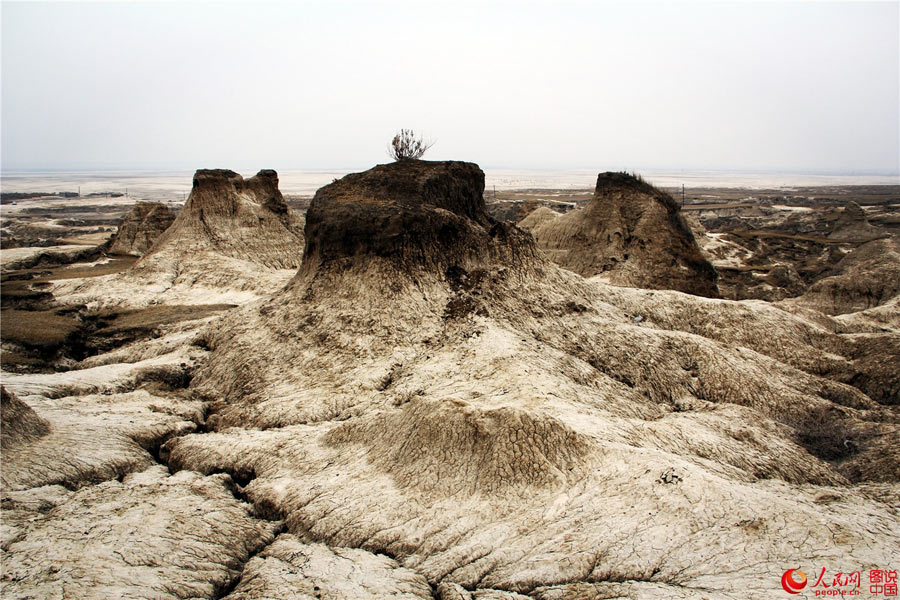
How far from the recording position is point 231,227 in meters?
28.3

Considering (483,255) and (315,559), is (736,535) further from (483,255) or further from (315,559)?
(483,255)

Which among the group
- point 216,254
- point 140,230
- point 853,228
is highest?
point 140,230

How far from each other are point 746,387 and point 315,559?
1022cm

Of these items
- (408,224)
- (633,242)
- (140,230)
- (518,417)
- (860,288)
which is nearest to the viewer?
(518,417)

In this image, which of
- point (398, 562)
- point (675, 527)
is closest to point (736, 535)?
point (675, 527)

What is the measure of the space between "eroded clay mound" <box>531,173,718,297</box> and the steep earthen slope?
20.6 feet

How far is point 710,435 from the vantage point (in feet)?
33.6

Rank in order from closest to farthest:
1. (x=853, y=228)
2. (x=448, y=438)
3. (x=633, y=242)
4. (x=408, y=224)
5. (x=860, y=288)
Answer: (x=448, y=438) → (x=408, y=224) → (x=860, y=288) → (x=633, y=242) → (x=853, y=228)

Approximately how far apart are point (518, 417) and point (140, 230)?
126 ft

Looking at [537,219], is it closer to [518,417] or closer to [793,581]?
[518,417]

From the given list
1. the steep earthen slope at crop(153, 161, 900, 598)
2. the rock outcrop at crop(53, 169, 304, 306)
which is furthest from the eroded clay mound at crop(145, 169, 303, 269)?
the steep earthen slope at crop(153, 161, 900, 598)

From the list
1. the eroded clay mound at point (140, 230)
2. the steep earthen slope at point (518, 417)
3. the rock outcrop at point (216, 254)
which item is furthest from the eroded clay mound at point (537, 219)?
the eroded clay mound at point (140, 230)

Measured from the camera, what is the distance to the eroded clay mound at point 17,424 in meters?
9.99

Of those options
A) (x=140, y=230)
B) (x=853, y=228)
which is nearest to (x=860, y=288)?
(x=853, y=228)
